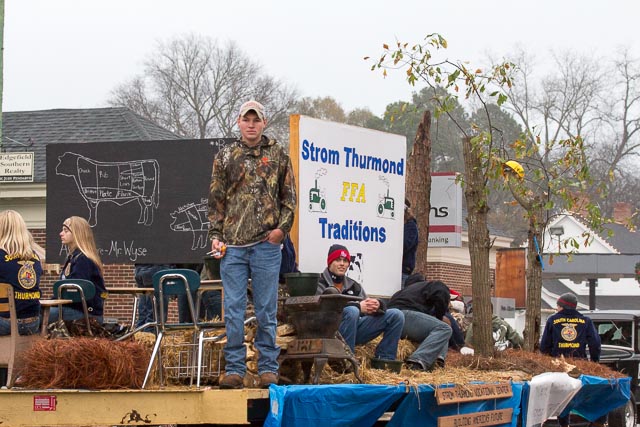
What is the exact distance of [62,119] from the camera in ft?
99.8

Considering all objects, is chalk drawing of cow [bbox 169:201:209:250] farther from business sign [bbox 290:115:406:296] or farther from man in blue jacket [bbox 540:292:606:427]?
man in blue jacket [bbox 540:292:606:427]

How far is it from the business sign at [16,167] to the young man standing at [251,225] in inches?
373

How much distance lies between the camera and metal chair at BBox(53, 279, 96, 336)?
845cm

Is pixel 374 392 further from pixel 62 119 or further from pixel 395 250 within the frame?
pixel 62 119

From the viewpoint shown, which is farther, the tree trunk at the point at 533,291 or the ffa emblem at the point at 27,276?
the tree trunk at the point at 533,291

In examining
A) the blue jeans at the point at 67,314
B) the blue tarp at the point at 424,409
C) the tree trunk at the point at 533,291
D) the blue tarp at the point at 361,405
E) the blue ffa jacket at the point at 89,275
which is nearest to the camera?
the blue tarp at the point at 361,405

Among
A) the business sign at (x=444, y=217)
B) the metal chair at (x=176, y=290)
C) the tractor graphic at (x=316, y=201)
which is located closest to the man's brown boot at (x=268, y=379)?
the metal chair at (x=176, y=290)

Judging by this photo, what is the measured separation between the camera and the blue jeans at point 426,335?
393 inches

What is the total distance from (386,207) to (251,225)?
3.92 m

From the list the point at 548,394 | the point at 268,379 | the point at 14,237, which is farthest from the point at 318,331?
the point at 548,394

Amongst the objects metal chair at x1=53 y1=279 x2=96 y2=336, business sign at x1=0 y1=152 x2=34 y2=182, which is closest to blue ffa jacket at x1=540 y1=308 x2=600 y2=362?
metal chair at x1=53 y1=279 x2=96 y2=336

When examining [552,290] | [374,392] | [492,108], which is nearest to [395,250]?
[374,392]

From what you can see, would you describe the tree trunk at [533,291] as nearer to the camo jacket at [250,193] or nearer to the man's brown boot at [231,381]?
the camo jacket at [250,193]

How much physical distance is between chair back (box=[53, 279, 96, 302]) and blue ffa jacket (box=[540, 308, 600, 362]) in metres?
6.93
